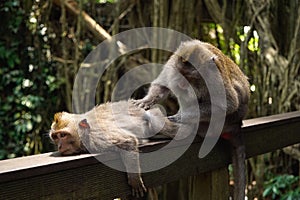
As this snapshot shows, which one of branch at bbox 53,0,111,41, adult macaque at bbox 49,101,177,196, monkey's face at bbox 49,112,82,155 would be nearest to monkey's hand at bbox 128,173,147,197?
adult macaque at bbox 49,101,177,196

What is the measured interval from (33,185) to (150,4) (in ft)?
11.1

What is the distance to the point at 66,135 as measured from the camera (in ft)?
4.81

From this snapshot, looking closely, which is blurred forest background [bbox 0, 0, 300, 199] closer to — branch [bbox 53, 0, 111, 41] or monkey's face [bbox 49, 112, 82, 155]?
branch [bbox 53, 0, 111, 41]

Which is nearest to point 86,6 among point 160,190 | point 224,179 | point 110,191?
point 160,190

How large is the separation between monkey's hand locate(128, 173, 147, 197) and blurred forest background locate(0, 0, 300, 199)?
236 centimetres

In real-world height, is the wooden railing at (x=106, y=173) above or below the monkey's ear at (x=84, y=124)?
below

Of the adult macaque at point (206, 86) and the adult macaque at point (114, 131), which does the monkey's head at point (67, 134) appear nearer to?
the adult macaque at point (114, 131)

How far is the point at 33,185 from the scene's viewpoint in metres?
1.07

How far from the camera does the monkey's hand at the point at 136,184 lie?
1.32 metres

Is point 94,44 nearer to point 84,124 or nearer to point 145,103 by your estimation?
point 145,103

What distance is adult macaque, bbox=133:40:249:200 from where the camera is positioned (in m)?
1.79

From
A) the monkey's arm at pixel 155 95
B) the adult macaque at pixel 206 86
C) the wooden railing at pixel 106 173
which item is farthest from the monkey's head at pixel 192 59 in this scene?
the wooden railing at pixel 106 173

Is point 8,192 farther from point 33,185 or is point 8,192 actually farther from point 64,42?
point 64,42

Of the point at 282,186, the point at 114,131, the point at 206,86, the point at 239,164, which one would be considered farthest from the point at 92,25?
the point at 114,131
